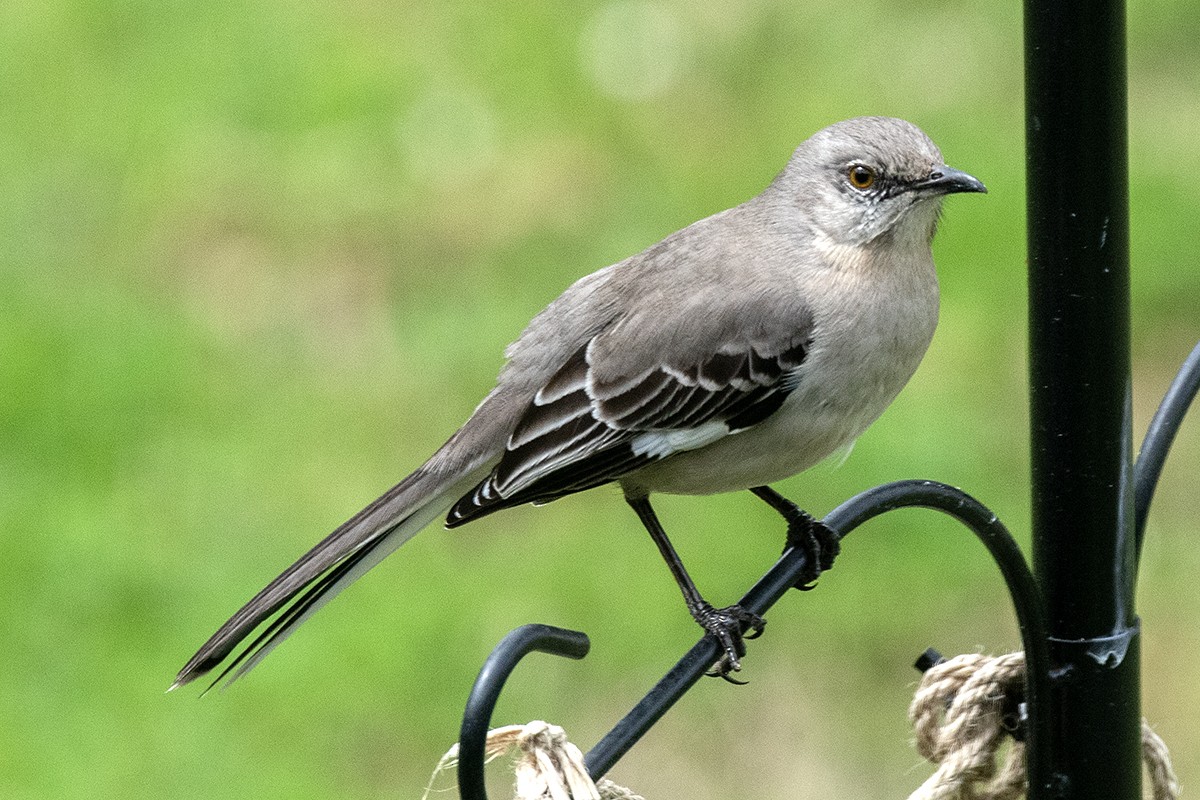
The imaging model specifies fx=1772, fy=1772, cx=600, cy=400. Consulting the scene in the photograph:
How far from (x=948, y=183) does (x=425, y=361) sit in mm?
3016

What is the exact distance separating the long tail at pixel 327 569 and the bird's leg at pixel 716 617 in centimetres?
43

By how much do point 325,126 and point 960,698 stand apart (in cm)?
503

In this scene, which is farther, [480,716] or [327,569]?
[327,569]

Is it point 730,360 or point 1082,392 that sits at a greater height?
point 730,360

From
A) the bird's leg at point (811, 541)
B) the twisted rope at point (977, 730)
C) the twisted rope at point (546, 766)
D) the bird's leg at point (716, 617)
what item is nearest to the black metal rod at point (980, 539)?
the twisted rope at point (977, 730)

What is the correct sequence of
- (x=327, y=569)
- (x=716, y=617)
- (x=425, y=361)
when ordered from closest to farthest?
(x=327, y=569) → (x=716, y=617) → (x=425, y=361)

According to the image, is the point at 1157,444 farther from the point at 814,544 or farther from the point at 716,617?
the point at 716,617

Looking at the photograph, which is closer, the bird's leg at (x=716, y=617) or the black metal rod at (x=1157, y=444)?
the black metal rod at (x=1157, y=444)

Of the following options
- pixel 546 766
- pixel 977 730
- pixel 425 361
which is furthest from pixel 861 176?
pixel 425 361

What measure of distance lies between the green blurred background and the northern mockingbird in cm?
137

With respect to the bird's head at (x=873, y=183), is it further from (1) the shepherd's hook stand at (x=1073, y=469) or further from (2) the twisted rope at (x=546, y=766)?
(2) the twisted rope at (x=546, y=766)

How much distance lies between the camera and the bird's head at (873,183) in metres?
3.72

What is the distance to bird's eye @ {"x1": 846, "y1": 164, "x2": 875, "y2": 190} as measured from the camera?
3.78 metres

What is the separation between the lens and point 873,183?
377cm
